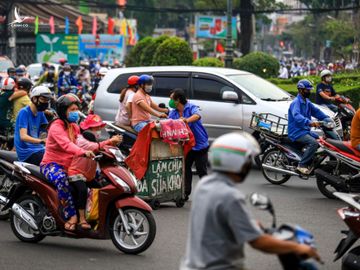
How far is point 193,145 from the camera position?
39.7 ft

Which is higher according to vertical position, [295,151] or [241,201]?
[241,201]

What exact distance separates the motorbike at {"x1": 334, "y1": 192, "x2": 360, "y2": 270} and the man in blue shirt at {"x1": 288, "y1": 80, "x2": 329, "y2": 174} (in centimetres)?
554

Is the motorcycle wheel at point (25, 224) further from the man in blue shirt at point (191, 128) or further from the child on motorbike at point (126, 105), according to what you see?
the child on motorbike at point (126, 105)

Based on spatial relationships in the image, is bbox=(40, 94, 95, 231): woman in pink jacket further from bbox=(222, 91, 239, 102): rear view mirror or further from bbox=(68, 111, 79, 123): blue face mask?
bbox=(222, 91, 239, 102): rear view mirror

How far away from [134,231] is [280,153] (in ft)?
17.8

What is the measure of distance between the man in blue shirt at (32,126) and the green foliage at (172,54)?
19.8 meters

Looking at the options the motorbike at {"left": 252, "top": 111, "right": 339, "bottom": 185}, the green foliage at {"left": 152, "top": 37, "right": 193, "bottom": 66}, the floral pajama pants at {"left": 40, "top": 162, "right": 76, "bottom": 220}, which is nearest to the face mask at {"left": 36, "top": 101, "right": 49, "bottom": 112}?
the floral pajama pants at {"left": 40, "top": 162, "right": 76, "bottom": 220}

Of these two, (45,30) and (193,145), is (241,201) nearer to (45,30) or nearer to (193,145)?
(193,145)

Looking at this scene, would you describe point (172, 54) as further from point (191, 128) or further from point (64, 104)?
point (64, 104)

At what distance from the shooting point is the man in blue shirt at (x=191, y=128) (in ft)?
39.5

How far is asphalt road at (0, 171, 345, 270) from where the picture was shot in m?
8.68

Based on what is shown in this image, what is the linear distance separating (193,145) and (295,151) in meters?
2.25

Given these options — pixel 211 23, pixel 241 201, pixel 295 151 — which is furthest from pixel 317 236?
pixel 211 23

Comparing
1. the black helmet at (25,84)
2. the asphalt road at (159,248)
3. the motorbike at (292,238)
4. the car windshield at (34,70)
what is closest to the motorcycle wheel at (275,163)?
the asphalt road at (159,248)
